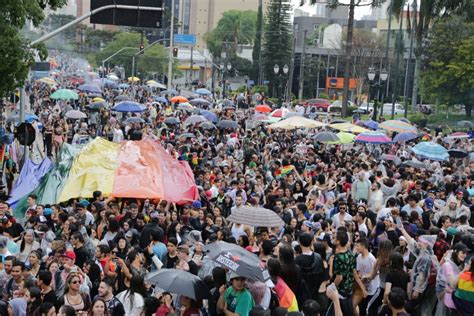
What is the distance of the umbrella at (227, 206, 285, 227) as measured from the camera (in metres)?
11.8

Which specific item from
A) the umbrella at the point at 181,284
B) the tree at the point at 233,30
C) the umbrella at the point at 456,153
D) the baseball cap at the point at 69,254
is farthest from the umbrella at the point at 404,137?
the tree at the point at 233,30

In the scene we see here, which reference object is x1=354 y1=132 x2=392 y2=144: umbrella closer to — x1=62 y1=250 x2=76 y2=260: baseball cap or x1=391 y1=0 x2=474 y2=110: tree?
x1=62 y1=250 x2=76 y2=260: baseball cap

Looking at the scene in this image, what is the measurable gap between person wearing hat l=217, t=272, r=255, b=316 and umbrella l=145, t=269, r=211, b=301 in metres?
0.20

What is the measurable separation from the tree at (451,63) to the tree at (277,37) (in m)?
25.6

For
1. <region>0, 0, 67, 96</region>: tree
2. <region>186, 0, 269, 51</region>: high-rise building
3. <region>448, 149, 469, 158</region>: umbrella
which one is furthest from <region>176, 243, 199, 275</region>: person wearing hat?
<region>186, 0, 269, 51</region>: high-rise building

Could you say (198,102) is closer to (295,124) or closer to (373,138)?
(295,124)

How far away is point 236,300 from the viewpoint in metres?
8.22

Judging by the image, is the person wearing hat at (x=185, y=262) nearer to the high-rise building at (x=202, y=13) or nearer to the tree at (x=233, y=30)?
the tree at (x=233, y=30)

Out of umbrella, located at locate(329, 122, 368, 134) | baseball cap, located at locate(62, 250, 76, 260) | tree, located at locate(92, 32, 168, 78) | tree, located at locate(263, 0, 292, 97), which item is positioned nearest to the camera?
baseball cap, located at locate(62, 250, 76, 260)

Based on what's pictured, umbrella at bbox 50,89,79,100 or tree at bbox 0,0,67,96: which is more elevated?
tree at bbox 0,0,67,96

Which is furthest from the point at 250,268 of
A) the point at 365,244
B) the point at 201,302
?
the point at 365,244

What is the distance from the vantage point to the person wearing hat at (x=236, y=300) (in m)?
8.16

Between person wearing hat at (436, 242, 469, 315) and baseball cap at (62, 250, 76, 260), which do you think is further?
baseball cap at (62, 250, 76, 260)

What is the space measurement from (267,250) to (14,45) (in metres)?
9.38
